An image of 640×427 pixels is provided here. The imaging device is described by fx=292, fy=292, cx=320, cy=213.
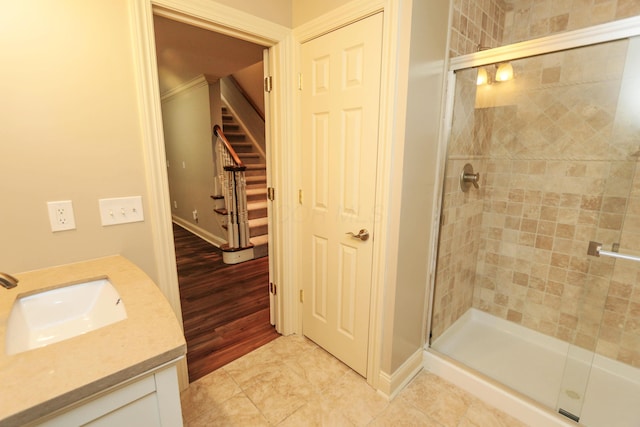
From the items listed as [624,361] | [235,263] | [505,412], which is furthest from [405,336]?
[235,263]

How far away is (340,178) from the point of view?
1755mm

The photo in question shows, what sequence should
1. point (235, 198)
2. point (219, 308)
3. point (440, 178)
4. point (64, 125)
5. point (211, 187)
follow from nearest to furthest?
1. point (64, 125)
2. point (440, 178)
3. point (219, 308)
4. point (235, 198)
5. point (211, 187)

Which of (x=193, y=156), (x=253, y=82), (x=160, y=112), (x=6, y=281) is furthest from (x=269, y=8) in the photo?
(x=193, y=156)

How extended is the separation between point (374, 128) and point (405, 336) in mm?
1235

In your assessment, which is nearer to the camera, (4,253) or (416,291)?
(4,253)

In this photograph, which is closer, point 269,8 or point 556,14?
point 269,8

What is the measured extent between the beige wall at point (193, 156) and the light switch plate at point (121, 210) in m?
2.80

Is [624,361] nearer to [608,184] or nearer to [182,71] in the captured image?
[608,184]

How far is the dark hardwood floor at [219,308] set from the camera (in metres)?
2.09

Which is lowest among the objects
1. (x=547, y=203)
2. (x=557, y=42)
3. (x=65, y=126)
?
(x=547, y=203)

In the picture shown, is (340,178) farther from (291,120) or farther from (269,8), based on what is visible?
(269,8)

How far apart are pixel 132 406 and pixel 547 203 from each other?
8.65ft

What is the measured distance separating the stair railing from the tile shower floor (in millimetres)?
1992

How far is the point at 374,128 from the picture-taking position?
154cm
